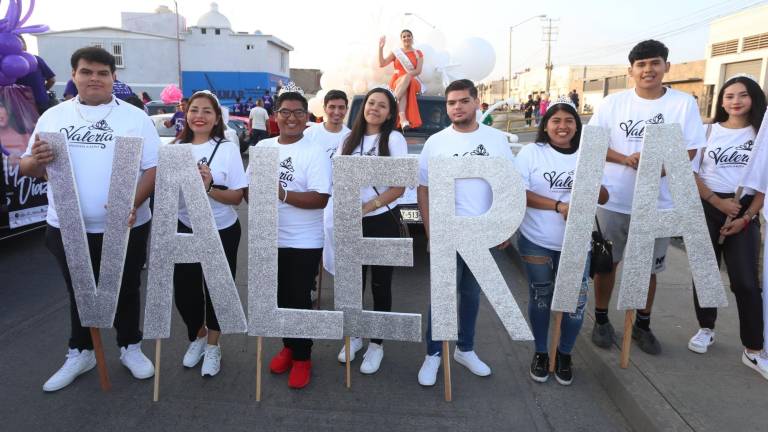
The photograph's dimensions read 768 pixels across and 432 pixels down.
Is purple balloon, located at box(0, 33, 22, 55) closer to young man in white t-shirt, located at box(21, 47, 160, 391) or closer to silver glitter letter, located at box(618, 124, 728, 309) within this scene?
young man in white t-shirt, located at box(21, 47, 160, 391)

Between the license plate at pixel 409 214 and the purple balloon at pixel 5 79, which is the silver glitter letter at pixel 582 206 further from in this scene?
the purple balloon at pixel 5 79

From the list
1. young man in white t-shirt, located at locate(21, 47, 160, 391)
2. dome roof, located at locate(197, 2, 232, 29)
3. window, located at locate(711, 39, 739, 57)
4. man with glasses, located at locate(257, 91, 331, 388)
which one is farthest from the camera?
dome roof, located at locate(197, 2, 232, 29)

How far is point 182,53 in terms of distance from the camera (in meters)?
45.5

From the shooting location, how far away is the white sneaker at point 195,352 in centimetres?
360

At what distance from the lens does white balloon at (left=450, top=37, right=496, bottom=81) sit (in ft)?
31.0

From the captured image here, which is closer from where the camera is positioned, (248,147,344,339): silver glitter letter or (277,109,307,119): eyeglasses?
(248,147,344,339): silver glitter letter

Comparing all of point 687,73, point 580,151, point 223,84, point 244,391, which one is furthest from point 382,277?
point 223,84

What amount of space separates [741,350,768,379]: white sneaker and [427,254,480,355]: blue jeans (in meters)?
1.77

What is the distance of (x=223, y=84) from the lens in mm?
45312

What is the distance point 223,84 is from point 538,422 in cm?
4641

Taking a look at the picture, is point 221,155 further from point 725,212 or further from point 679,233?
point 725,212

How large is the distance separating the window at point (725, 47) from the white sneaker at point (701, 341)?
3249 centimetres

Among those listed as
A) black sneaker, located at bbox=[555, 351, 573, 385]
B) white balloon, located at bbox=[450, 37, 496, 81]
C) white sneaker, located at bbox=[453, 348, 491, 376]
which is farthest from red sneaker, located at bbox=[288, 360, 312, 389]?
white balloon, located at bbox=[450, 37, 496, 81]

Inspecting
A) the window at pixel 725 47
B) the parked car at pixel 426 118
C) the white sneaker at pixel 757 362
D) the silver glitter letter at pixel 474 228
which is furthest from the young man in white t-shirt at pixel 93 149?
the window at pixel 725 47
